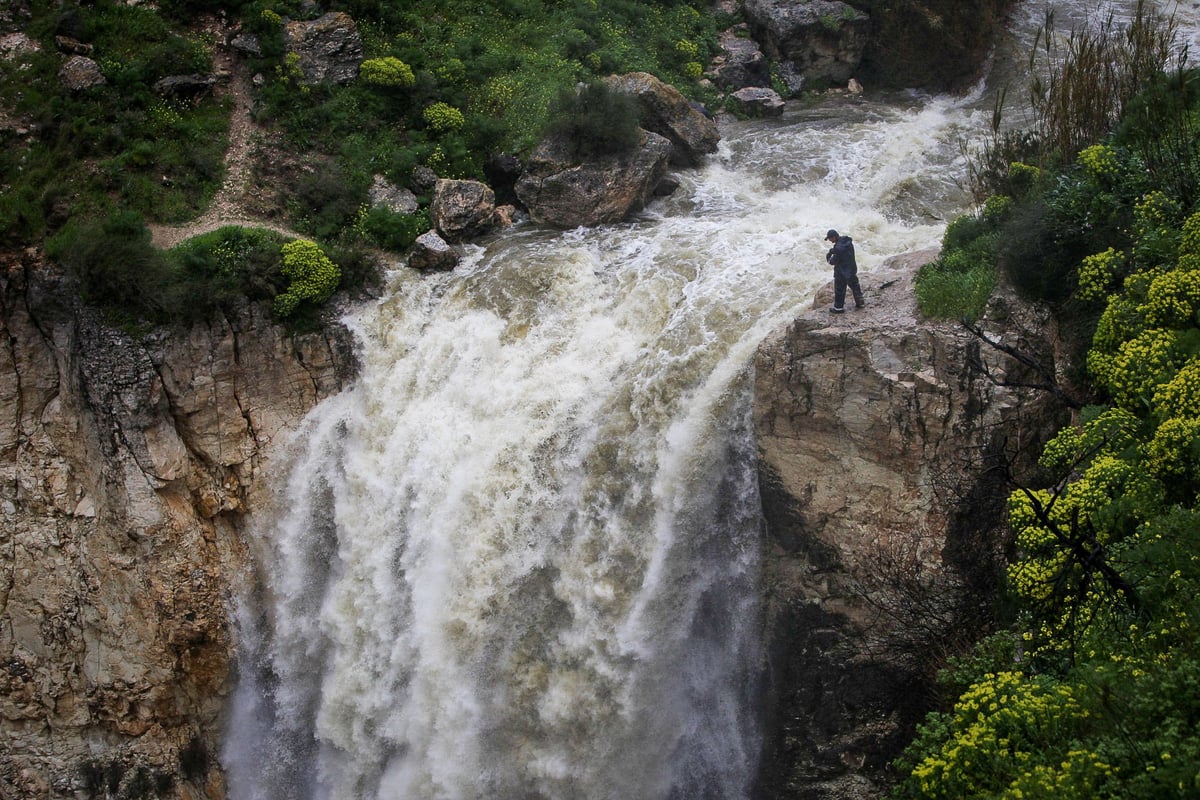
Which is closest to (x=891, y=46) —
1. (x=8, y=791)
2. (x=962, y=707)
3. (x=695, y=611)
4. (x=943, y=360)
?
(x=943, y=360)

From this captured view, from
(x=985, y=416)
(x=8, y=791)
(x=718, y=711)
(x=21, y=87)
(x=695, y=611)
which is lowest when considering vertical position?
(x=8, y=791)

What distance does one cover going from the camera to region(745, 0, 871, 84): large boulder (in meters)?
25.2

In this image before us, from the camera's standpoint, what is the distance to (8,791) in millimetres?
15469

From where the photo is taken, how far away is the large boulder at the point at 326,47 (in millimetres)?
20984

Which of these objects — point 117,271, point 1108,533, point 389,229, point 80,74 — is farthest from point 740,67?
point 1108,533

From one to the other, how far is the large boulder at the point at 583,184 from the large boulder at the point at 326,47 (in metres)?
5.54

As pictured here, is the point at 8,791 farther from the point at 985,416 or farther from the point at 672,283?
the point at 985,416

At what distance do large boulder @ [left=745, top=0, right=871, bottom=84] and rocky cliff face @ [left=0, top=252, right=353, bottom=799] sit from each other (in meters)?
18.3

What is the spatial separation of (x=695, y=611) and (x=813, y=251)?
691cm

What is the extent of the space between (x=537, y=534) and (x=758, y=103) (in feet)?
49.7

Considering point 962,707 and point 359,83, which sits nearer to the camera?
point 962,707

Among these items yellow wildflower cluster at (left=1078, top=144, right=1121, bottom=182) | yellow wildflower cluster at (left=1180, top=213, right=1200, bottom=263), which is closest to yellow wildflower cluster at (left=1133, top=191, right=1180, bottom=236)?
yellow wildflower cluster at (left=1180, top=213, right=1200, bottom=263)

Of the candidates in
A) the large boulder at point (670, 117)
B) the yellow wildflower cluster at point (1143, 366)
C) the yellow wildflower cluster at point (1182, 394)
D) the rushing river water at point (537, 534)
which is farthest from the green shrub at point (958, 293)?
the large boulder at point (670, 117)

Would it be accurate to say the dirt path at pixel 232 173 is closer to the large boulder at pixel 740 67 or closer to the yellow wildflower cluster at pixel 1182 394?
the large boulder at pixel 740 67
